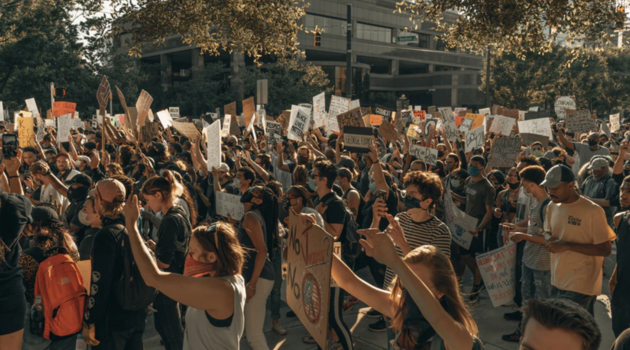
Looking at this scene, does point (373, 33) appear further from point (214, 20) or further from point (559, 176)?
point (559, 176)

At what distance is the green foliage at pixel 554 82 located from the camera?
174 ft

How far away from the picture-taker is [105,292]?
11.9ft

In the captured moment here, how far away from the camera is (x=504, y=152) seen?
9.42 meters

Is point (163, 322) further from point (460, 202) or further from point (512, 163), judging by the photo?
point (512, 163)

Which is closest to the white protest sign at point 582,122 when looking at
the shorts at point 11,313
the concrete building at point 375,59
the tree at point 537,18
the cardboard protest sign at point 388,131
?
the tree at point 537,18

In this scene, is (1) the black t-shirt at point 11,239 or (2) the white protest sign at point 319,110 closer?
(1) the black t-shirt at point 11,239

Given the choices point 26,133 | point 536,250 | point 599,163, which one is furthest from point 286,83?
point 536,250

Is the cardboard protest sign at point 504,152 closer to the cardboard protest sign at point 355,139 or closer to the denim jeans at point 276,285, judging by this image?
the cardboard protest sign at point 355,139

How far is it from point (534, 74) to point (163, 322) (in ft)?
180

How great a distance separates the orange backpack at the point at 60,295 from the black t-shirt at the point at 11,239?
135mm

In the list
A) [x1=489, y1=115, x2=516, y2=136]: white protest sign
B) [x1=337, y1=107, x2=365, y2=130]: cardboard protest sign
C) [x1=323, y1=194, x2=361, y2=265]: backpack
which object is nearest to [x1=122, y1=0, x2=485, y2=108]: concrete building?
[x1=489, y1=115, x2=516, y2=136]: white protest sign

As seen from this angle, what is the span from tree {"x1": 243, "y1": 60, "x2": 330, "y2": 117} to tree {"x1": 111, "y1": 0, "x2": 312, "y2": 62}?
33.3 metres

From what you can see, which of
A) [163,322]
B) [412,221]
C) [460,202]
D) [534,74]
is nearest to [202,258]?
[163,322]

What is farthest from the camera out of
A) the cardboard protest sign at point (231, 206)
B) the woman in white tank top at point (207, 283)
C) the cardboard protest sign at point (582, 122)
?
the cardboard protest sign at point (582, 122)
